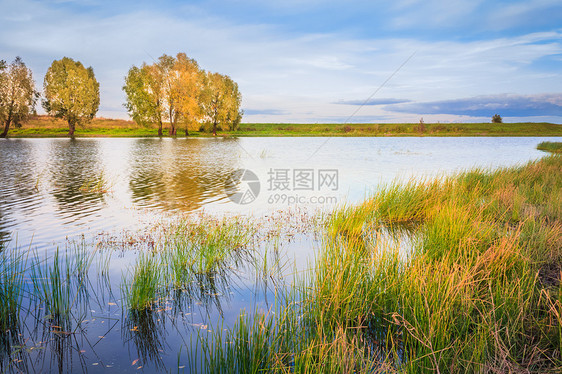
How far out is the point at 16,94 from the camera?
168 feet

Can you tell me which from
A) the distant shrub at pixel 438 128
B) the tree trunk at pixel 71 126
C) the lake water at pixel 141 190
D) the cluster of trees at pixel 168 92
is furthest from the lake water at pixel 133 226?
the distant shrub at pixel 438 128

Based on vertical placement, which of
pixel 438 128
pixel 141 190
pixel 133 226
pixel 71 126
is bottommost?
pixel 133 226

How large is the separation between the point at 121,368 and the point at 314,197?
34.5ft

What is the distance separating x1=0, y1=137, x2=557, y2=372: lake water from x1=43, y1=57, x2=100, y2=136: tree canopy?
110 feet

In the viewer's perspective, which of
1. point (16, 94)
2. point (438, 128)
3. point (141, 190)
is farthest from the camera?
point (438, 128)

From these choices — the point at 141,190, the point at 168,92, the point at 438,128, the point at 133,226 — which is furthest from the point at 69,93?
the point at 438,128

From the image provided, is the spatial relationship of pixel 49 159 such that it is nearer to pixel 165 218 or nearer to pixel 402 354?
pixel 165 218

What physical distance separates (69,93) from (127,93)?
8.35 m

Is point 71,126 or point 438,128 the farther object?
point 438,128

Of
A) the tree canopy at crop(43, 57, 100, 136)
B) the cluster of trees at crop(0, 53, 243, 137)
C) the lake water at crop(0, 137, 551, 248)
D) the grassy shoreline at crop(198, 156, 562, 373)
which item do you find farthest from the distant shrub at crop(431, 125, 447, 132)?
the grassy shoreline at crop(198, 156, 562, 373)

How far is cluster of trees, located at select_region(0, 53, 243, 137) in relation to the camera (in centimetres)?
5184

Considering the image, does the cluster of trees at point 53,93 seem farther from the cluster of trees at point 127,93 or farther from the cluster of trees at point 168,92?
the cluster of trees at point 168,92

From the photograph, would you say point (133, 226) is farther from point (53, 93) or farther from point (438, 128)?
point (438, 128)

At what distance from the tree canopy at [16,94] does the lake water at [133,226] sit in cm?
3416
